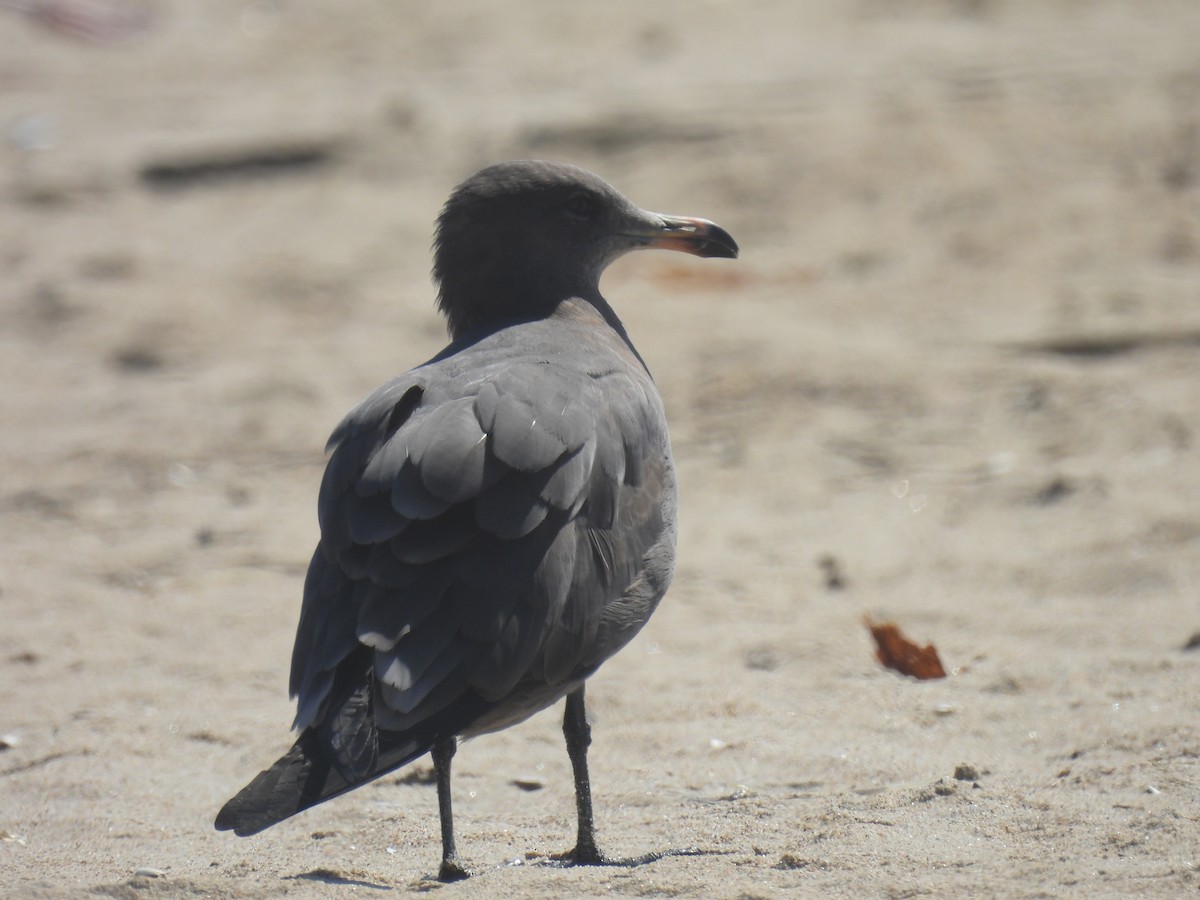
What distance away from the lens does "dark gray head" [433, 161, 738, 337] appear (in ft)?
17.5

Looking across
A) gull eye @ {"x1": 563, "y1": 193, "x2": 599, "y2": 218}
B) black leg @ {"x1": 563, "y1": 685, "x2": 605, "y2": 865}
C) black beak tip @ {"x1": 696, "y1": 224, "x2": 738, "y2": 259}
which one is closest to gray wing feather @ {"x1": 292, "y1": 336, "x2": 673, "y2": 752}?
black leg @ {"x1": 563, "y1": 685, "x2": 605, "y2": 865}

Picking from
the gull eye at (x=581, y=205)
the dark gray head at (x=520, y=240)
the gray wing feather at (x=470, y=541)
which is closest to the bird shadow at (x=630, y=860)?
the gray wing feather at (x=470, y=541)

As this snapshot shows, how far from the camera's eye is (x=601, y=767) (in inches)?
196

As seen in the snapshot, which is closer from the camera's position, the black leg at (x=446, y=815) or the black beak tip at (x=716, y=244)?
the black leg at (x=446, y=815)

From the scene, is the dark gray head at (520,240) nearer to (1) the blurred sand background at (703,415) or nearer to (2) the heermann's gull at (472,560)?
(2) the heermann's gull at (472,560)

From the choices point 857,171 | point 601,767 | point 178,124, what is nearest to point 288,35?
point 178,124

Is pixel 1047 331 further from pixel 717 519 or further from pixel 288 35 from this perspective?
pixel 288 35

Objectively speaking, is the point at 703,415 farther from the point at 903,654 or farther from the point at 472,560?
the point at 472,560

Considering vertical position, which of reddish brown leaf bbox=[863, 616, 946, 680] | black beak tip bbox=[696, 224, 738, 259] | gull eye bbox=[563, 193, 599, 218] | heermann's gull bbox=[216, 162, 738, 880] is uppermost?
gull eye bbox=[563, 193, 599, 218]

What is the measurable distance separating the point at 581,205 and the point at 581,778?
2099 mm

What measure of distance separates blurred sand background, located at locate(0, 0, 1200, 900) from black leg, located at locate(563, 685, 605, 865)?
12 centimetres

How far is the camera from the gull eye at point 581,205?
17.9ft

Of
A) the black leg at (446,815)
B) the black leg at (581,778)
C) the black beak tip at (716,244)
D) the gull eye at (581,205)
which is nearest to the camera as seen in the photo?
the black leg at (446,815)

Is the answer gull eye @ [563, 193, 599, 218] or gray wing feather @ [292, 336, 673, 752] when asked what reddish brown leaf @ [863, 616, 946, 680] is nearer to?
gray wing feather @ [292, 336, 673, 752]
